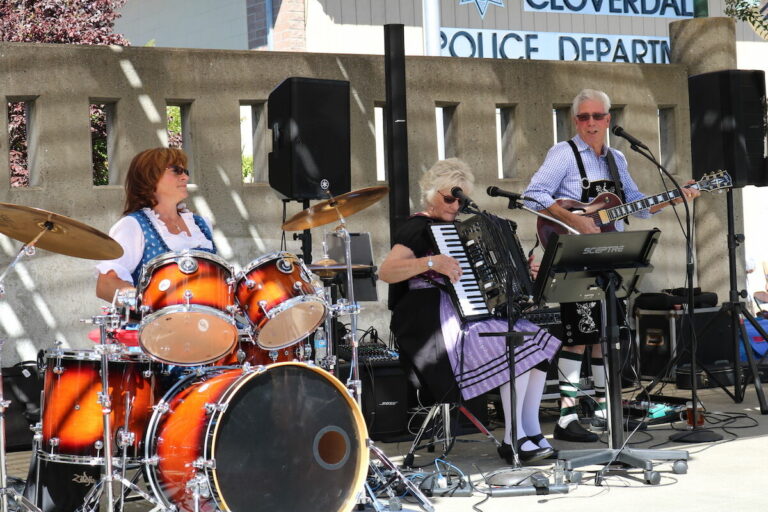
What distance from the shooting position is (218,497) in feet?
13.2

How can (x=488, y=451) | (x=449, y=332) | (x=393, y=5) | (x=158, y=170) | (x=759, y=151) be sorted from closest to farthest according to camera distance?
(x=158, y=170)
(x=449, y=332)
(x=488, y=451)
(x=759, y=151)
(x=393, y=5)

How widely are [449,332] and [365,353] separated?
1083 millimetres

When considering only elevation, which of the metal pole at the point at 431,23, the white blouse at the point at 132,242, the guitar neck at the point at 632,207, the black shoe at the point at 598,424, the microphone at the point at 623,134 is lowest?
the black shoe at the point at 598,424

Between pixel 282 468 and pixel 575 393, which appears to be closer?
pixel 282 468

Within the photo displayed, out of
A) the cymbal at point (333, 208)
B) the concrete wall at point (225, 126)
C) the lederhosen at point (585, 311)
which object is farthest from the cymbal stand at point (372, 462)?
the concrete wall at point (225, 126)

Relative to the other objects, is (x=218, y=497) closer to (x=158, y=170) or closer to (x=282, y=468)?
(x=282, y=468)

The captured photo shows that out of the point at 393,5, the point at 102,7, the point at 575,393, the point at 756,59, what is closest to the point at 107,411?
the point at 575,393

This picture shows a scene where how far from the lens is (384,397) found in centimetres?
633

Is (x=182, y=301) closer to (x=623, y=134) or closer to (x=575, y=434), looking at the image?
(x=623, y=134)

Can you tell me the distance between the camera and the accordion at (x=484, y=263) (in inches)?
213

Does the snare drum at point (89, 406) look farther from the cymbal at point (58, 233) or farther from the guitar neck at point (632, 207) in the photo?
the guitar neck at point (632, 207)

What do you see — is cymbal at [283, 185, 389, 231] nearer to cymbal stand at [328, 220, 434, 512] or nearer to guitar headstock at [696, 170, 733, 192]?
cymbal stand at [328, 220, 434, 512]

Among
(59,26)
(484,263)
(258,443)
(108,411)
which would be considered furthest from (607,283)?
(59,26)

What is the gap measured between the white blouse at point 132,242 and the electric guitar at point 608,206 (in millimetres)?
2058
